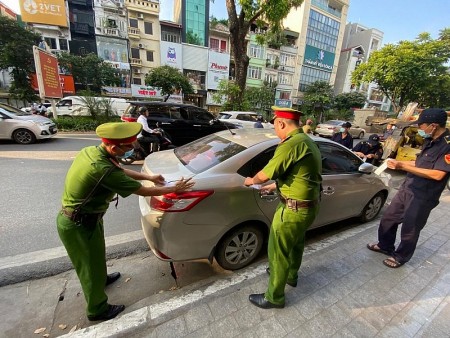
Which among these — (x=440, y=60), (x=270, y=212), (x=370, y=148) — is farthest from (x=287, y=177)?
(x=440, y=60)

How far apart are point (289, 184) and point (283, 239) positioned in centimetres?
46

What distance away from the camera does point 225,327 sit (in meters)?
1.87

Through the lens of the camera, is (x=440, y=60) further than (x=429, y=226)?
Yes

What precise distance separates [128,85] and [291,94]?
22.2 meters

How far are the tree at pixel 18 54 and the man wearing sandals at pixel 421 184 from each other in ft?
84.3

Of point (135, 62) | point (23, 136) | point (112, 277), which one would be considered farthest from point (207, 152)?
point (135, 62)

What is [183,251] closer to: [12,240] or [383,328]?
[383,328]

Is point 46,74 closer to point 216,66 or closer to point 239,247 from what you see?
point 239,247

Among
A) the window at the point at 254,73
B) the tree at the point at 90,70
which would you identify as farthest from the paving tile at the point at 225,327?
the window at the point at 254,73

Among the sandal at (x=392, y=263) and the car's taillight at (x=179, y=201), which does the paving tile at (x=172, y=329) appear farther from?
the sandal at (x=392, y=263)

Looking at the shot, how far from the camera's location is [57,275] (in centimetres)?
250

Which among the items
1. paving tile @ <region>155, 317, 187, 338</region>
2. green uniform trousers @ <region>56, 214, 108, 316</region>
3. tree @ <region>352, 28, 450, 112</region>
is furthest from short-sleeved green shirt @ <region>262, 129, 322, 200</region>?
tree @ <region>352, 28, 450, 112</region>

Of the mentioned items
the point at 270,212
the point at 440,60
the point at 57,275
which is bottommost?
the point at 57,275

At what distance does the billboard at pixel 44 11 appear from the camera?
76.5 feet
